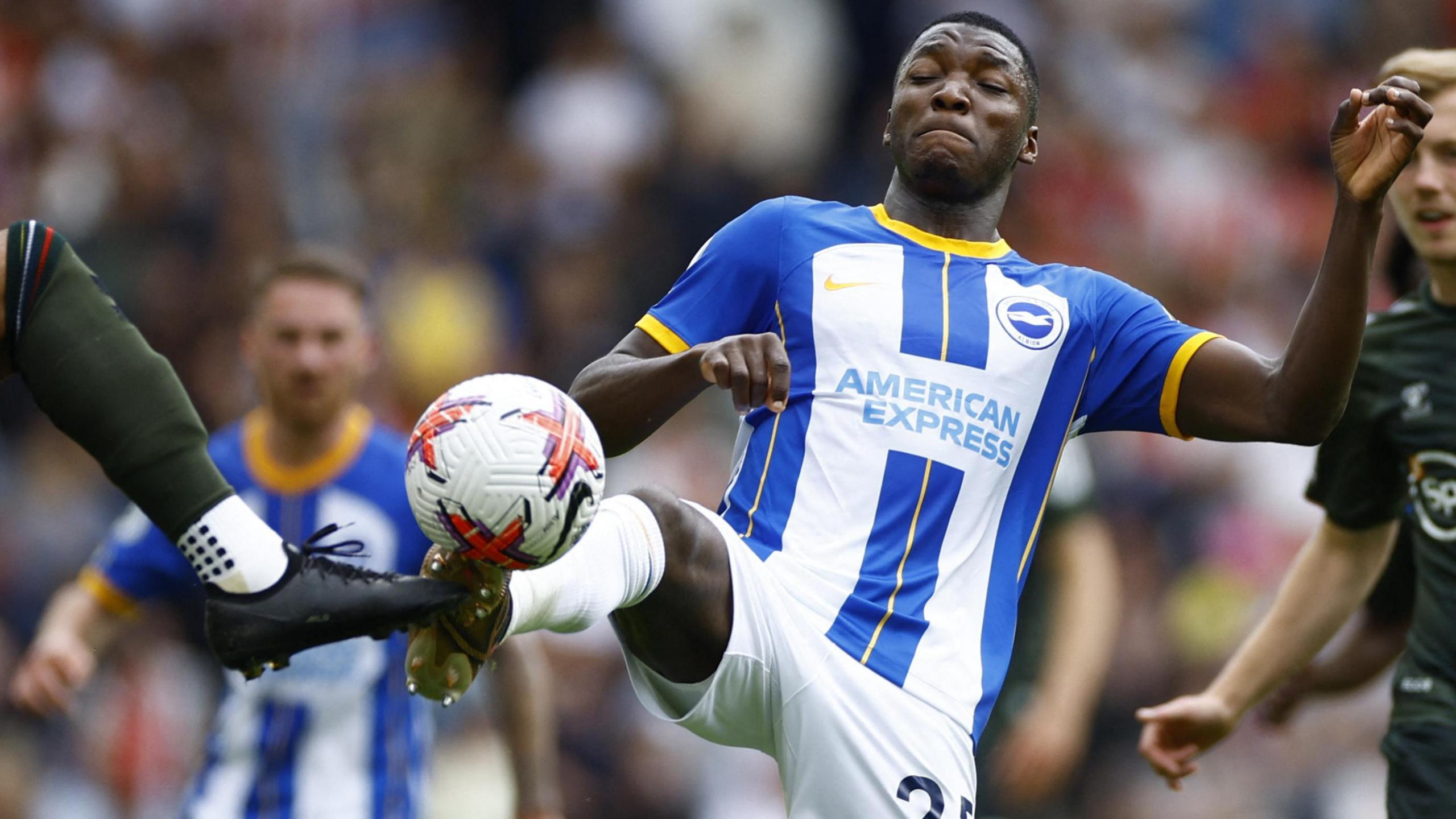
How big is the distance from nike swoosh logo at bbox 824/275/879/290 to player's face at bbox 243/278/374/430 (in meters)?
2.45

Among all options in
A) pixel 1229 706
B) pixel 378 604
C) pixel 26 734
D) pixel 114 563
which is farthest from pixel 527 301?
pixel 378 604

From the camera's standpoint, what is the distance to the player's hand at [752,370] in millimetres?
3457

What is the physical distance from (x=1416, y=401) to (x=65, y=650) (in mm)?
4118

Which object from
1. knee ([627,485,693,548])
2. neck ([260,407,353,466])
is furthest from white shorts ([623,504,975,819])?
neck ([260,407,353,466])

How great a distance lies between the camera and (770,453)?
4.15m

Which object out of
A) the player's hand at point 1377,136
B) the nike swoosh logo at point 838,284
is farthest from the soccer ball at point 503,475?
the player's hand at point 1377,136

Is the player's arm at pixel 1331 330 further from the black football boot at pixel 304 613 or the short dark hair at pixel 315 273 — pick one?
the short dark hair at pixel 315 273

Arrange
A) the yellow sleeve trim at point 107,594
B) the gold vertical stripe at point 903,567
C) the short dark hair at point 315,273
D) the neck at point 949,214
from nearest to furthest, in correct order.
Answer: the gold vertical stripe at point 903,567, the neck at point 949,214, the yellow sleeve trim at point 107,594, the short dark hair at point 315,273

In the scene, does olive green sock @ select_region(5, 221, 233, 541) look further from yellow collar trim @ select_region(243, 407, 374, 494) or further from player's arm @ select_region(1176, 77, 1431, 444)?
player's arm @ select_region(1176, 77, 1431, 444)

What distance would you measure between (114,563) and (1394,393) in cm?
414

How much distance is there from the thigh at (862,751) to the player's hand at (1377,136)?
1.52m

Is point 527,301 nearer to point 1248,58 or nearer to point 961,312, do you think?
point 1248,58

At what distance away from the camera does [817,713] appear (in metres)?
3.81

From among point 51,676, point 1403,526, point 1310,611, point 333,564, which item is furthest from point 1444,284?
point 51,676
